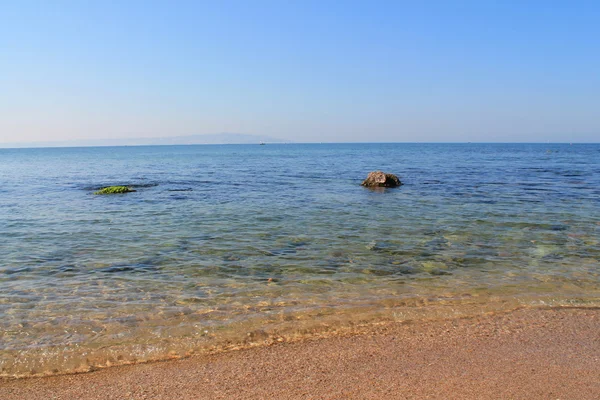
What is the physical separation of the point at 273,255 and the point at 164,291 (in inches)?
132

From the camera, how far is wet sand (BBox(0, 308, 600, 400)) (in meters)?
4.76

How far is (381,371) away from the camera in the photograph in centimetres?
521

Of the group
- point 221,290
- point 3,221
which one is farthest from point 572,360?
point 3,221

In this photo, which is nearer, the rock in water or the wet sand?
the wet sand

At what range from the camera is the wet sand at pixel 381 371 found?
4.76 metres

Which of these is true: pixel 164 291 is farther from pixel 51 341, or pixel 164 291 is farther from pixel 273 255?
pixel 273 255

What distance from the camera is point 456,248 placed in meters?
11.6

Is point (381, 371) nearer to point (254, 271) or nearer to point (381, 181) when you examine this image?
point (254, 271)

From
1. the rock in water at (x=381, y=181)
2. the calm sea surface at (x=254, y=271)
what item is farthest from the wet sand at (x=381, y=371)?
the rock in water at (x=381, y=181)

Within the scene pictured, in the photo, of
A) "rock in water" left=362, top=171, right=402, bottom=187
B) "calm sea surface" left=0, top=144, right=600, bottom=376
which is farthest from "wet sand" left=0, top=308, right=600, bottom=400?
"rock in water" left=362, top=171, right=402, bottom=187

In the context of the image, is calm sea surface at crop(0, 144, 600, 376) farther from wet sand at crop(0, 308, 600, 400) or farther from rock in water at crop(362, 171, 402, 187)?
rock in water at crop(362, 171, 402, 187)

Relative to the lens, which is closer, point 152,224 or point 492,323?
point 492,323

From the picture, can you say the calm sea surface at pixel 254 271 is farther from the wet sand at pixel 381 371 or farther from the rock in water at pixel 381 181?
the rock in water at pixel 381 181

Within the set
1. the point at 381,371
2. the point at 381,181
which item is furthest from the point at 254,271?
the point at 381,181
